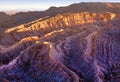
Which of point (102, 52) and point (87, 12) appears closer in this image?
point (102, 52)

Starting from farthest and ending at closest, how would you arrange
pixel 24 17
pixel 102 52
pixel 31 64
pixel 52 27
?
1. pixel 24 17
2. pixel 52 27
3. pixel 102 52
4. pixel 31 64

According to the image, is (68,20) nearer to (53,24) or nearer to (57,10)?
(53,24)

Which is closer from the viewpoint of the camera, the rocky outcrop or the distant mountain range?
the rocky outcrop

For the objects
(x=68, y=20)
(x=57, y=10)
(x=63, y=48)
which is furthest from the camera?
Answer: (x=57, y=10)

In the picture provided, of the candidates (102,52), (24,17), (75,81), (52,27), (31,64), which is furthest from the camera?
(24,17)

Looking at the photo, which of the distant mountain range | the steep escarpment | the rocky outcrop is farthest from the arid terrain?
the distant mountain range

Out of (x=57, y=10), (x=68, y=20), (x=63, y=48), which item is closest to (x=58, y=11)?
(x=57, y=10)

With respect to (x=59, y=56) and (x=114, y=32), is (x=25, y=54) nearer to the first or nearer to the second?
(x=59, y=56)

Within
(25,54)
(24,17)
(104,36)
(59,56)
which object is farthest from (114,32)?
(24,17)

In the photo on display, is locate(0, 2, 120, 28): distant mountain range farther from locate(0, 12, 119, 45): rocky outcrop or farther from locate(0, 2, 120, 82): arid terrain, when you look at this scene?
locate(0, 12, 119, 45): rocky outcrop
